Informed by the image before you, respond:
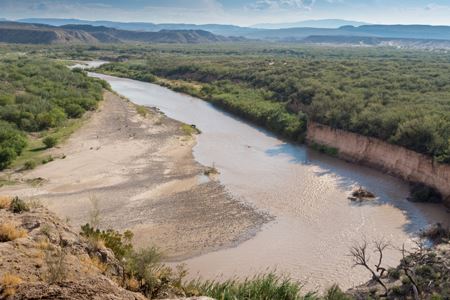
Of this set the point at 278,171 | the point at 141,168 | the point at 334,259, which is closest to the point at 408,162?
the point at 278,171

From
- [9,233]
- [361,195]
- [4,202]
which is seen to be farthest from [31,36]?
[9,233]

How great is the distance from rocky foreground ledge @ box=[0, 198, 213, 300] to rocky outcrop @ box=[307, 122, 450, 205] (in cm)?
2150

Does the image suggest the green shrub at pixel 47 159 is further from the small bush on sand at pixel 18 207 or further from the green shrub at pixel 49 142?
the small bush on sand at pixel 18 207

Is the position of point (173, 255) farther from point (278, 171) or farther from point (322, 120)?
point (322, 120)

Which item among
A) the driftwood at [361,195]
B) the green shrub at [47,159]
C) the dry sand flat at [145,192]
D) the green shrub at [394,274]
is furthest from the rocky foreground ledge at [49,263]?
the green shrub at [47,159]

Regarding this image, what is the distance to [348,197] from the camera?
26797 mm

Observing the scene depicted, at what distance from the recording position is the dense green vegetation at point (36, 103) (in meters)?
32.4

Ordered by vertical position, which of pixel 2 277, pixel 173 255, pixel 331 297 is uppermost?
pixel 2 277

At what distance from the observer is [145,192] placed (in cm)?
2631

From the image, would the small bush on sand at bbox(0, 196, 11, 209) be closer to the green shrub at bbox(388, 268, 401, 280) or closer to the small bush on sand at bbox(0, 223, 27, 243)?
the small bush on sand at bbox(0, 223, 27, 243)

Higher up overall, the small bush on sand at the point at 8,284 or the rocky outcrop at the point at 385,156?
the small bush on sand at the point at 8,284

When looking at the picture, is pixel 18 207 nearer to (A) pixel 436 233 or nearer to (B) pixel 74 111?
(A) pixel 436 233

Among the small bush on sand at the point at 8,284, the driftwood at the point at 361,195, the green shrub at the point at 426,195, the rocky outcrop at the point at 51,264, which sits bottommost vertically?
the driftwood at the point at 361,195

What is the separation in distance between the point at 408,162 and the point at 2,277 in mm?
26710
